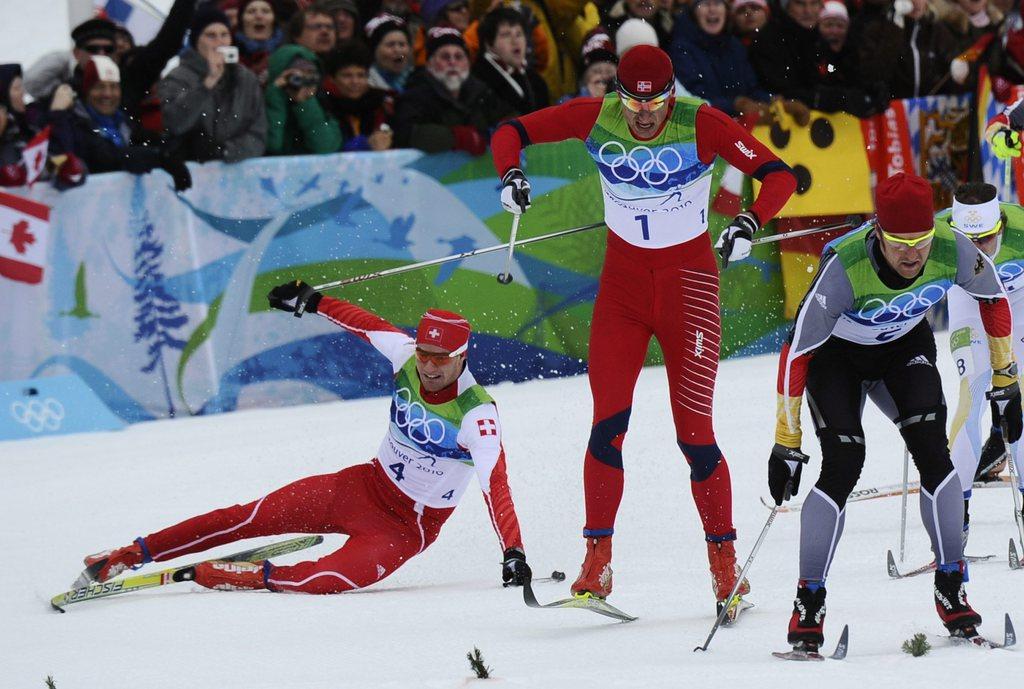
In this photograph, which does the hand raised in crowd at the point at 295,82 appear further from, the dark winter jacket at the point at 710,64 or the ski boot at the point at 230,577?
the ski boot at the point at 230,577

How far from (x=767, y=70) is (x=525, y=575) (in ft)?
23.6

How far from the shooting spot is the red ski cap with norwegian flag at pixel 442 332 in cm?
661

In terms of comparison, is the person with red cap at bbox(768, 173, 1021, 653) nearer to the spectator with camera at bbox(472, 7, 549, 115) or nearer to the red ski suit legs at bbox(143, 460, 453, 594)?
the red ski suit legs at bbox(143, 460, 453, 594)

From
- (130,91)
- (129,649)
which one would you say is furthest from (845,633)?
(130,91)

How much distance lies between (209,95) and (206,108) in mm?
89

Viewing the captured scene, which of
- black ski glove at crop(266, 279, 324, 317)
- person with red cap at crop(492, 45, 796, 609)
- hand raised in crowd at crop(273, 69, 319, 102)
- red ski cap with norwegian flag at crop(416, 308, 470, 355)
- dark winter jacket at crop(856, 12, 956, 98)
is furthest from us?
dark winter jacket at crop(856, 12, 956, 98)

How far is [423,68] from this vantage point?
36.2ft

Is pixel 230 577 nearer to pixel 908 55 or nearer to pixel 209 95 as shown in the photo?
pixel 209 95

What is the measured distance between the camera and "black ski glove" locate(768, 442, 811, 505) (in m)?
5.31

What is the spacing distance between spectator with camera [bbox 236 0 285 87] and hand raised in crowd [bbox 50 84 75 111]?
123 centimetres

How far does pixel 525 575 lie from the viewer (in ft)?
18.7

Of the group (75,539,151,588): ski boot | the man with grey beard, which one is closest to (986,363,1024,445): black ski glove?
(75,539,151,588): ski boot

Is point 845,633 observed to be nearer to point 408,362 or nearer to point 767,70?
point 408,362

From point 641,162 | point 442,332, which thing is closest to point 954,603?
point 641,162
